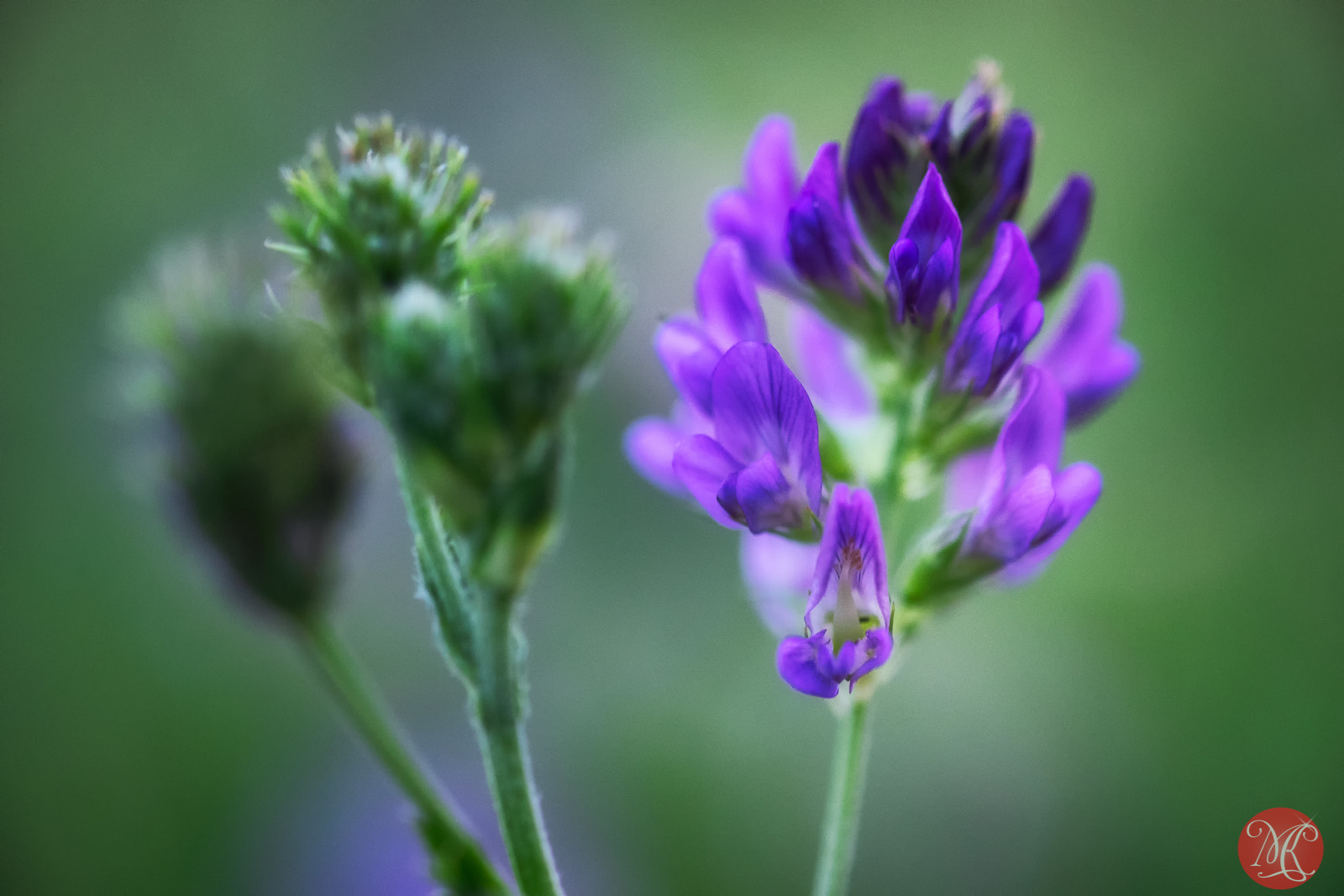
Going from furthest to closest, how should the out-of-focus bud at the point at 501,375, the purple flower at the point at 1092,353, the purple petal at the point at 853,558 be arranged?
the purple flower at the point at 1092,353 < the purple petal at the point at 853,558 < the out-of-focus bud at the point at 501,375

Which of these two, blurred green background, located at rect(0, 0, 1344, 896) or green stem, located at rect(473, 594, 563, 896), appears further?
blurred green background, located at rect(0, 0, 1344, 896)

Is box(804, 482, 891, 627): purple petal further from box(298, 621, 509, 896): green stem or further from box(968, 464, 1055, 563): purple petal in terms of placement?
box(298, 621, 509, 896): green stem

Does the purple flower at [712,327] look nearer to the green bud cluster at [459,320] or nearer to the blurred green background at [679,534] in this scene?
the green bud cluster at [459,320]

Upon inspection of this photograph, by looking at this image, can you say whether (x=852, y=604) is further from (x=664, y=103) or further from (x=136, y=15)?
(x=136, y=15)

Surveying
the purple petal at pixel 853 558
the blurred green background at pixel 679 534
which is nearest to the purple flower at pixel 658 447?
the purple petal at pixel 853 558

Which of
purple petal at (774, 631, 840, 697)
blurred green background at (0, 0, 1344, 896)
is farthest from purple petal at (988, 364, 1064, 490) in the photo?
blurred green background at (0, 0, 1344, 896)

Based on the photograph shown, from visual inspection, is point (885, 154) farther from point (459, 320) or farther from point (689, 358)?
point (459, 320)
